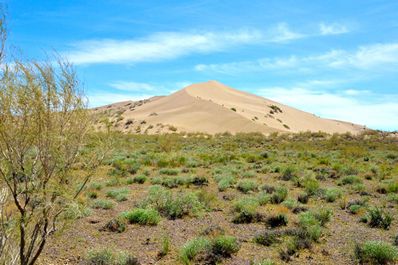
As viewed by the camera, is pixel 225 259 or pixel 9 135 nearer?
pixel 9 135

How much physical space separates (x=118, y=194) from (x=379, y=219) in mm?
7779

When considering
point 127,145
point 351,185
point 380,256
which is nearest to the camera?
point 380,256

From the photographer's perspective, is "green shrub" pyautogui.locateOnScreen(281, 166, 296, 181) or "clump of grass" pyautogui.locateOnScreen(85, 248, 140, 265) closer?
"clump of grass" pyautogui.locateOnScreen(85, 248, 140, 265)

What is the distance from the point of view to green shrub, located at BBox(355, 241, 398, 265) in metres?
7.04

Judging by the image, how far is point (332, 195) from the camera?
1244cm

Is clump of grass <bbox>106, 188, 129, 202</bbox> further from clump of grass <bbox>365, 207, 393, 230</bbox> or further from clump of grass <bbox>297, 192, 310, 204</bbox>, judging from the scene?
clump of grass <bbox>365, 207, 393, 230</bbox>

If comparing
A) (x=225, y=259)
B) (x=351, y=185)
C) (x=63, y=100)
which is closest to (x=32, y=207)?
(x=63, y=100)

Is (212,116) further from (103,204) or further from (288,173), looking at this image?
(103,204)

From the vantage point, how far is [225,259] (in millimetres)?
7312

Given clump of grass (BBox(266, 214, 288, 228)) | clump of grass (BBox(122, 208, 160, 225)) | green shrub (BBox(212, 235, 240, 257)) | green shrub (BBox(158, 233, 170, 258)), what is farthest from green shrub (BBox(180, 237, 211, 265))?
clump of grass (BBox(266, 214, 288, 228))

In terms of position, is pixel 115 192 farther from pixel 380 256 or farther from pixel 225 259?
pixel 380 256

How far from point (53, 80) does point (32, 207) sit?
5.72 feet

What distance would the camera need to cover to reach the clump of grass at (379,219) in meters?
9.45

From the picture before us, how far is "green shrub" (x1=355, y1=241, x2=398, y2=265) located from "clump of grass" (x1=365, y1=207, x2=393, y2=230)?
7.68 ft
